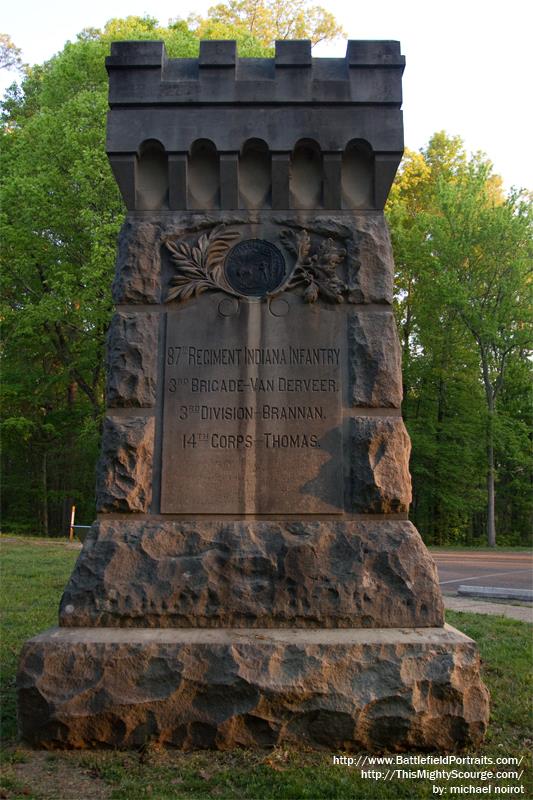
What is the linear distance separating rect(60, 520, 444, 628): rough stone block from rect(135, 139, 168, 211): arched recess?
7.82ft

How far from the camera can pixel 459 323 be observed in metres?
25.4

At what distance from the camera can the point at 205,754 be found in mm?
4047

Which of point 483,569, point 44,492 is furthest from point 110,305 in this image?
point 483,569

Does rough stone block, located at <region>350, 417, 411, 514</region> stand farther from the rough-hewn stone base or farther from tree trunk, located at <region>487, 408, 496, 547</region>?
tree trunk, located at <region>487, 408, 496, 547</region>

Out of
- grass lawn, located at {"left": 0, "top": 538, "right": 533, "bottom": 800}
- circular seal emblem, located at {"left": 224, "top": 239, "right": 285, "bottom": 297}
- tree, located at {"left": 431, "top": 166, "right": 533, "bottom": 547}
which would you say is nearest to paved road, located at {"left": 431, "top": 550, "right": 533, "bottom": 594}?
tree, located at {"left": 431, "top": 166, "right": 533, "bottom": 547}

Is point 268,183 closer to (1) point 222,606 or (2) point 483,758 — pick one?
(1) point 222,606

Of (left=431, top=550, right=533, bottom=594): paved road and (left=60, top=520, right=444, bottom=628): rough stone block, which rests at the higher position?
(left=60, top=520, right=444, bottom=628): rough stone block

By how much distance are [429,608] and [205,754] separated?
1.64m

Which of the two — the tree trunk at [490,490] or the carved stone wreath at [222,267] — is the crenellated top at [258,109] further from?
the tree trunk at [490,490]

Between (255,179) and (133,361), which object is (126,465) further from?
(255,179)

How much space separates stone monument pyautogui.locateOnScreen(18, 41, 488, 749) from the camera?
4.15 meters

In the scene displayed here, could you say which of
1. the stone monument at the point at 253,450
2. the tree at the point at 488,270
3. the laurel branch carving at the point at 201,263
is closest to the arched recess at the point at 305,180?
the stone monument at the point at 253,450

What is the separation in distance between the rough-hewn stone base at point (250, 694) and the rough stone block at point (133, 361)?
1648 millimetres

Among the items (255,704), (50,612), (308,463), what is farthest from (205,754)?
(50,612)
